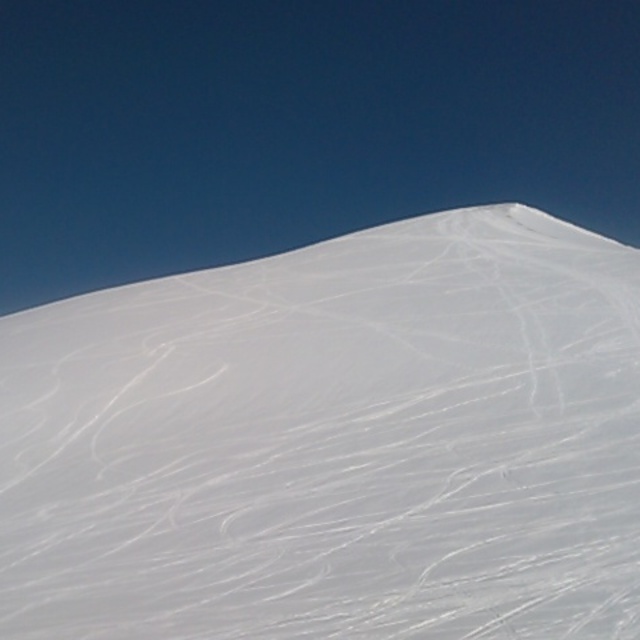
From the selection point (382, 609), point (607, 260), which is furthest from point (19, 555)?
point (607, 260)

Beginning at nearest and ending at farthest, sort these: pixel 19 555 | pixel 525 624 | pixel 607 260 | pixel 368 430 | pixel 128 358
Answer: pixel 525 624, pixel 19 555, pixel 368 430, pixel 128 358, pixel 607 260

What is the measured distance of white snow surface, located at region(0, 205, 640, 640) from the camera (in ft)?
12.6

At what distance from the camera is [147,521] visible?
15.0 feet

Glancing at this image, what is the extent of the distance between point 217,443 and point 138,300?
3077 mm

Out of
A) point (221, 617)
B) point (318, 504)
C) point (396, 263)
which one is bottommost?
point (221, 617)

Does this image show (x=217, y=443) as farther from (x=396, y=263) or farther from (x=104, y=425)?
(x=396, y=263)

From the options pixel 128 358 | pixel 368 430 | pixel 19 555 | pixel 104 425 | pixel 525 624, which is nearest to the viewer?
pixel 525 624

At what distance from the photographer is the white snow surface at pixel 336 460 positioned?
384 cm

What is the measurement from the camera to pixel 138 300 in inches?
314

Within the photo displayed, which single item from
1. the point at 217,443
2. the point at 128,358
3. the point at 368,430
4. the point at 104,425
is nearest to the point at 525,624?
the point at 368,430

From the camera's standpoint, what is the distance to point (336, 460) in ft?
16.2

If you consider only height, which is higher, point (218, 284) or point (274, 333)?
point (218, 284)

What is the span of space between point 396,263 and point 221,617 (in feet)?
15.6

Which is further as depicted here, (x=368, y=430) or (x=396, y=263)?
(x=396, y=263)
